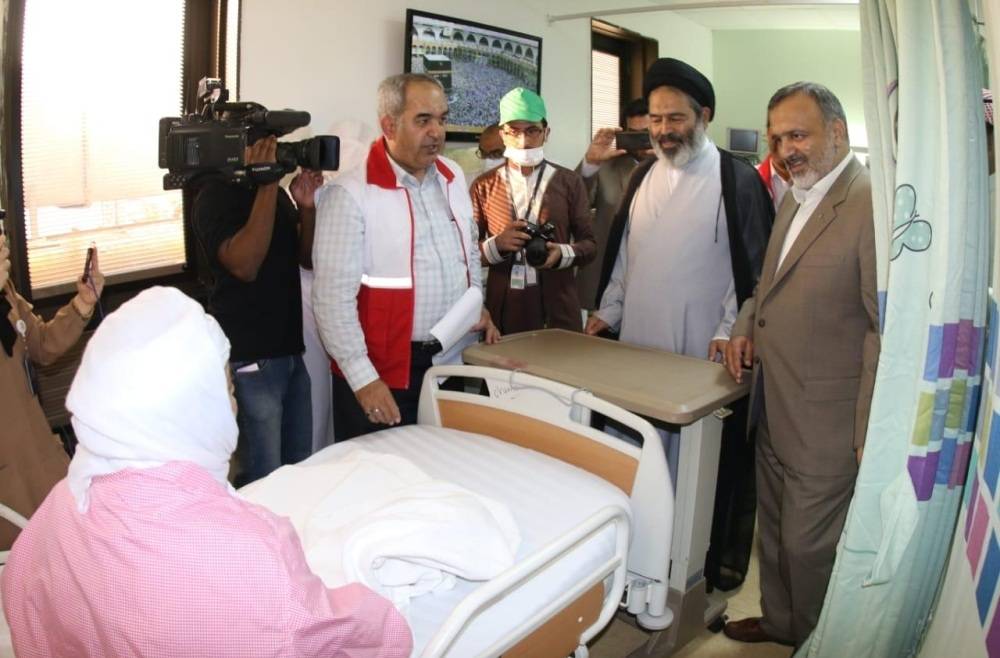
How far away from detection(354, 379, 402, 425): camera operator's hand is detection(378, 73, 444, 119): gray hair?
78 cm

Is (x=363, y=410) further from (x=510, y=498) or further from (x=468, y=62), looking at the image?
(x=468, y=62)

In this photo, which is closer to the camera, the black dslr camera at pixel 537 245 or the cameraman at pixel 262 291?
the cameraman at pixel 262 291

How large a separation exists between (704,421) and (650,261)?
0.87m

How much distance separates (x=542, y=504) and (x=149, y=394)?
2.79ft

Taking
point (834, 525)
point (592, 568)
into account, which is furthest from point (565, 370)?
point (834, 525)

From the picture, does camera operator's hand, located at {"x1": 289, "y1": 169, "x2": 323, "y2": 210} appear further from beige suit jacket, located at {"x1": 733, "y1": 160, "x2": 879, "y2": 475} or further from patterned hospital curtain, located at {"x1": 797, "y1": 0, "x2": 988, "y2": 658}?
patterned hospital curtain, located at {"x1": 797, "y1": 0, "x2": 988, "y2": 658}

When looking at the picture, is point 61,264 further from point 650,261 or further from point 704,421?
point 704,421

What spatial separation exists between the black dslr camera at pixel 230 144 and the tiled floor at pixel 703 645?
161 cm

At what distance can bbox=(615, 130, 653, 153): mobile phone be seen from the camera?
3.30 m

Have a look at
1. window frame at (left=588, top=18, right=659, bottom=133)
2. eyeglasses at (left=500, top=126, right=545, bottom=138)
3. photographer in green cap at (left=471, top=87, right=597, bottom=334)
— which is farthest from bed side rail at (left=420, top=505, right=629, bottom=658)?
window frame at (left=588, top=18, right=659, bottom=133)

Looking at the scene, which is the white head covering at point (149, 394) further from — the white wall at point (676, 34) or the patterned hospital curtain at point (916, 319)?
the white wall at point (676, 34)

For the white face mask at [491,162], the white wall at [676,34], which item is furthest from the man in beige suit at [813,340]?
the white wall at [676,34]

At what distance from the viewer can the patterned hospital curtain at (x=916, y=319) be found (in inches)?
53.4

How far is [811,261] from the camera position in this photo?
1984mm
